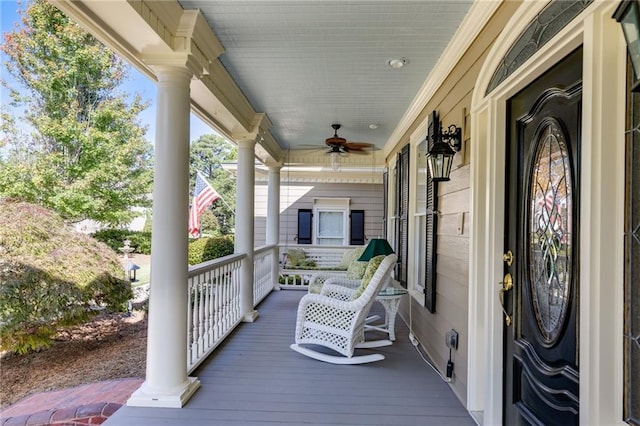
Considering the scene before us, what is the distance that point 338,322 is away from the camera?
133 inches

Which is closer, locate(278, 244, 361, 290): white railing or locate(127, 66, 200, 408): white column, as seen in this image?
locate(127, 66, 200, 408): white column

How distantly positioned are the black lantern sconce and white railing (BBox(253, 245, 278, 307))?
3.53 metres

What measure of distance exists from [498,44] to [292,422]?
262 cm

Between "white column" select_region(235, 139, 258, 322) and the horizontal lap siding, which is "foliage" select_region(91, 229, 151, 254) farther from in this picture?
the horizontal lap siding

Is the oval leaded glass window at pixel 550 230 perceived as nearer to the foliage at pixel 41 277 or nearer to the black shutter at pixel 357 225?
the foliage at pixel 41 277

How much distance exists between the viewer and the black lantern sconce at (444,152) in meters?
2.73

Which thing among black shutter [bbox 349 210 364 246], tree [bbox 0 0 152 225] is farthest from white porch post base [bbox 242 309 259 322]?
tree [bbox 0 0 152 225]

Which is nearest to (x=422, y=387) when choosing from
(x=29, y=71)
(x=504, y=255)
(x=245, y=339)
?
(x=504, y=255)

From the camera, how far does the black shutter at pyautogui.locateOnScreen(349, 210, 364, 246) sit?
9359 mm

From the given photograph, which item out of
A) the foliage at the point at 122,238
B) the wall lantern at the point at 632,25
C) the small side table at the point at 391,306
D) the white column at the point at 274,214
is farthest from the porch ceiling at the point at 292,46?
the foliage at the point at 122,238

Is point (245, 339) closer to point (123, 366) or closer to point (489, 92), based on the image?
point (123, 366)

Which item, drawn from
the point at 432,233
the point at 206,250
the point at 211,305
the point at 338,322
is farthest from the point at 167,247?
the point at 206,250

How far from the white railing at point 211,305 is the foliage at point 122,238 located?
6.26m

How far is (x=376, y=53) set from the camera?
2.90 meters
